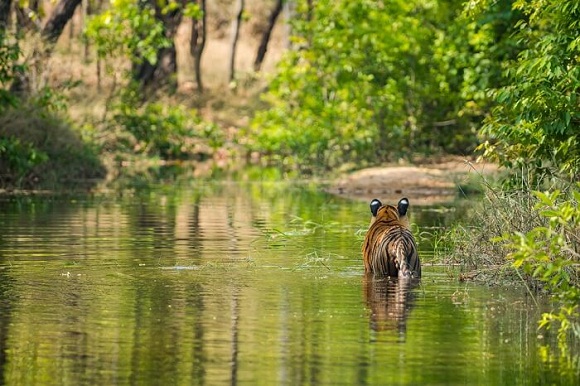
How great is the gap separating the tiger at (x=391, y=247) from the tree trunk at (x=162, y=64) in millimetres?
24887

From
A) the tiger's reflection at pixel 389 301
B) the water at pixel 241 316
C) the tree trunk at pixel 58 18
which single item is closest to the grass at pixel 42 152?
the tree trunk at pixel 58 18

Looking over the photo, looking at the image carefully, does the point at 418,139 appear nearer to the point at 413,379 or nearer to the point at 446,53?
the point at 446,53

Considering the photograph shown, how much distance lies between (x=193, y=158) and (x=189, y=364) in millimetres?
39940

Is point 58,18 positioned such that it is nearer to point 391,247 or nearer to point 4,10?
point 4,10

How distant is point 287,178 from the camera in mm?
37844

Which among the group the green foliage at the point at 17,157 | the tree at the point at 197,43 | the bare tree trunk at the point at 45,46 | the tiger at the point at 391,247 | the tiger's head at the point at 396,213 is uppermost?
the tree at the point at 197,43

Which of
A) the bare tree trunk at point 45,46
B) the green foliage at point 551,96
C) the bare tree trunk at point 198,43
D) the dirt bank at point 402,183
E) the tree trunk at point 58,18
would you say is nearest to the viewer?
the green foliage at point 551,96

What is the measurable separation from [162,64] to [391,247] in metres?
38.7

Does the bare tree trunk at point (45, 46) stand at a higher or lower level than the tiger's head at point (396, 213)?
higher

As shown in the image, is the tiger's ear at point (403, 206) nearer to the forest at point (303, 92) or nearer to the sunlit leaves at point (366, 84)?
the forest at point (303, 92)

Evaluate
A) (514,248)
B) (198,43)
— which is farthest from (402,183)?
(198,43)

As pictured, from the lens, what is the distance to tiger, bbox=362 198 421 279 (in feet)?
48.7

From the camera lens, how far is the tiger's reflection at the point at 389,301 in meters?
11.8

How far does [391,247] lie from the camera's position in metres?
14.9
